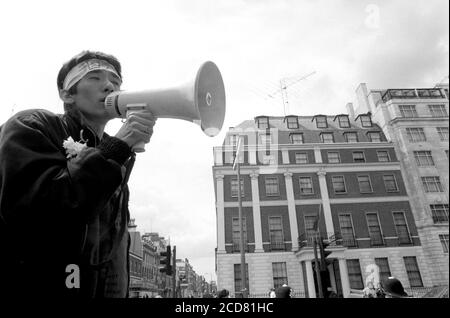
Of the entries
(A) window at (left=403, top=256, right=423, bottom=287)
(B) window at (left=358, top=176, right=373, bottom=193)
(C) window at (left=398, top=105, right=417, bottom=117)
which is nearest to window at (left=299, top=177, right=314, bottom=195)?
(B) window at (left=358, top=176, right=373, bottom=193)

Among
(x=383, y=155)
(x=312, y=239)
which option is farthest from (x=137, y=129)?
(x=383, y=155)

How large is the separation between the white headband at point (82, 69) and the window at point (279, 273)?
78.6ft

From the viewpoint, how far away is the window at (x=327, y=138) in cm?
2869

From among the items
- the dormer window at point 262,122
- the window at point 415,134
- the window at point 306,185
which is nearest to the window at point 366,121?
the window at point 415,134

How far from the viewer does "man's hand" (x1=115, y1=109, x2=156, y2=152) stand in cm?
105

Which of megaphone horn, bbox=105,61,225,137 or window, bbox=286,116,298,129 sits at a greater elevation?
window, bbox=286,116,298,129

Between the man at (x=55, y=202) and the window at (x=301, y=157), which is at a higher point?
the window at (x=301, y=157)

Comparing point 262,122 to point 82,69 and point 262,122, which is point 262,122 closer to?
point 262,122

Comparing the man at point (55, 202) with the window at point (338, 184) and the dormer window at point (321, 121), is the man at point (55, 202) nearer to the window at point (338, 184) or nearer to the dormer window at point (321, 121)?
the window at point (338, 184)

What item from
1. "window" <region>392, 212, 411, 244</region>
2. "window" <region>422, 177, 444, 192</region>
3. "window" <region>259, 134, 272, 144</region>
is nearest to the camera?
"window" <region>392, 212, 411, 244</region>

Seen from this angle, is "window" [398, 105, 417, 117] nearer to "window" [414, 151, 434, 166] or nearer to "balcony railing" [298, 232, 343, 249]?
"window" [414, 151, 434, 166]

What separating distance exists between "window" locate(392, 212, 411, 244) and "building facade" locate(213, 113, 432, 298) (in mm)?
78

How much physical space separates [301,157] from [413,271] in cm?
1263
